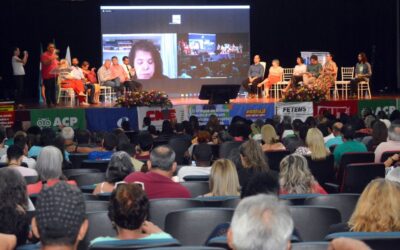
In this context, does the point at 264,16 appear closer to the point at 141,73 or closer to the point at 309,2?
the point at 309,2

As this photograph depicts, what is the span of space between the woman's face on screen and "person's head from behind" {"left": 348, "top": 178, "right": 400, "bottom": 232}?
18.4 m

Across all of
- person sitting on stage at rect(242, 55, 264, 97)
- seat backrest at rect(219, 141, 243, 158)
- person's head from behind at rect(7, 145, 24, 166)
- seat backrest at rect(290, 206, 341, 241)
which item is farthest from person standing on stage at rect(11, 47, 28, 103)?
seat backrest at rect(290, 206, 341, 241)

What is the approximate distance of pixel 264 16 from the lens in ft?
77.9

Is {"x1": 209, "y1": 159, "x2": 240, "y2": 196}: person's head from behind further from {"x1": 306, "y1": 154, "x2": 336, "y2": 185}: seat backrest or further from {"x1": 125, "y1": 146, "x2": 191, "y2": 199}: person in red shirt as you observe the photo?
{"x1": 306, "y1": 154, "x2": 336, "y2": 185}: seat backrest

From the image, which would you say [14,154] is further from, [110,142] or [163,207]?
[163,207]

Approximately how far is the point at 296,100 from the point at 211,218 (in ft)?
43.1

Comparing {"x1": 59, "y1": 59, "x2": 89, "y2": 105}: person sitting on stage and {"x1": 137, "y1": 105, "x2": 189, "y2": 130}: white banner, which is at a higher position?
{"x1": 59, "y1": 59, "x2": 89, "y2": 105}: person sitting on stage

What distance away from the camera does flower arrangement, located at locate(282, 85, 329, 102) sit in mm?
17875

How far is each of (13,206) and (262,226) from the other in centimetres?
203

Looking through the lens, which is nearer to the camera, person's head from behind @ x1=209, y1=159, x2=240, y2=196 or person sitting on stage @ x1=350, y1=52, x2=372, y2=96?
person's head from behind @ x1=209, y1=159, x2=240, y2=196

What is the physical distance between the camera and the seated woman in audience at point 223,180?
19.8 ft

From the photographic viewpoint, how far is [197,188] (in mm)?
6582

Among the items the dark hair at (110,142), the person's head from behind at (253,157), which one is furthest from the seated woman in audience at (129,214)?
the dark hair at (110,142)

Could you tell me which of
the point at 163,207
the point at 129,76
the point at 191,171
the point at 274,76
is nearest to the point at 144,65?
the point at 129,76
